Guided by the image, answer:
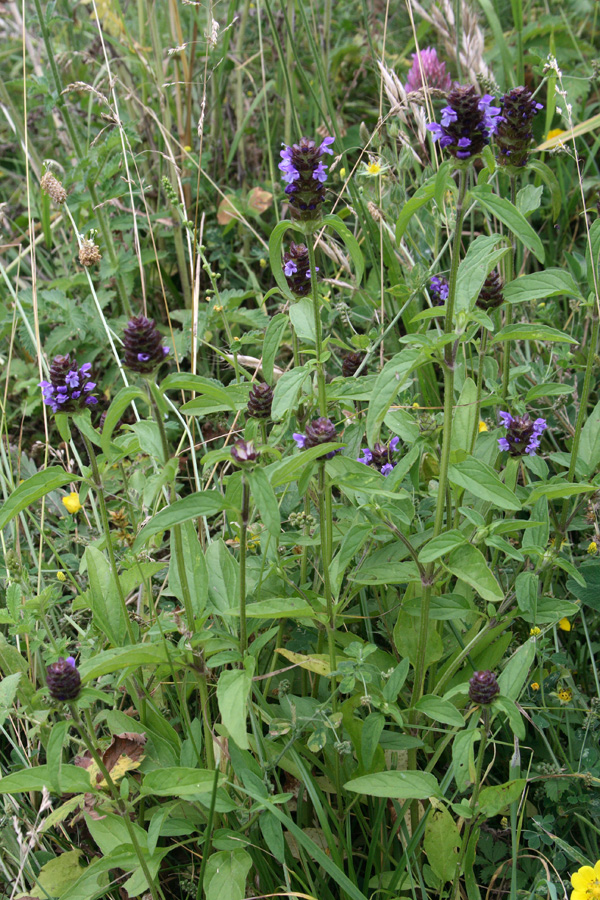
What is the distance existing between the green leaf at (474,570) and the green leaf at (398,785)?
14.1 inches

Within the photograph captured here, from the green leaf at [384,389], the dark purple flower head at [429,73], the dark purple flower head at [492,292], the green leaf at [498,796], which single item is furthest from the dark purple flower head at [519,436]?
the dark purple flower head at [429,73]

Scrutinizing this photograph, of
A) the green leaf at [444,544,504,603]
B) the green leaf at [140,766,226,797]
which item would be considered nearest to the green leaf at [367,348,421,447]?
the green leaf at [444,544,504,603]

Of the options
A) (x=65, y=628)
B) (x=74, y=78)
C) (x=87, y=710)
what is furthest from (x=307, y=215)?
(x=74, y=78)

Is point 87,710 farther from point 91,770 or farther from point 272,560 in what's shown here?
point 272,560

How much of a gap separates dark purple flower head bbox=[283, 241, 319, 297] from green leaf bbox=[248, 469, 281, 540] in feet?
2.25

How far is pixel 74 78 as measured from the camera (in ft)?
12.2

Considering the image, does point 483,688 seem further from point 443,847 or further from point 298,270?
point 298,270

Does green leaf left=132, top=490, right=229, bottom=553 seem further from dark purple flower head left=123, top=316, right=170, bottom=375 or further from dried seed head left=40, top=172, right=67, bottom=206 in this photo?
dried seed head left=40, top=172, right=67, bottom=206

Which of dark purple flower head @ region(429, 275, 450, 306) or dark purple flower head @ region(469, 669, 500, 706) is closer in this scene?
dark purple flower head @ region(469, 669, 500, 706)

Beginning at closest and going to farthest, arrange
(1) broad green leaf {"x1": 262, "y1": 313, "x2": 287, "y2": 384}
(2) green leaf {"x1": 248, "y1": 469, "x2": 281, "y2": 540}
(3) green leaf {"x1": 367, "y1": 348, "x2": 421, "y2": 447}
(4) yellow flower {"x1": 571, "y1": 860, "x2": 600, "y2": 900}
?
(2) green leaf {"x1": 248, "y1": 469, "x2": 281, "y2": 540} → (3) green leaf {"x1": 367, "y1": 348, "x2": 421, "y2": 447} → (4) yellow flower {"x1": 571, "y1": 860, "x2": 600, "y2": 900} → (1) broad green leaf {"x1": 262, "y1": 313, "x2": 287, "y2": 384}

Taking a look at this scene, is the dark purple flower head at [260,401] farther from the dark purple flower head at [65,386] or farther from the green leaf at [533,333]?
the green leaf at [533,333]

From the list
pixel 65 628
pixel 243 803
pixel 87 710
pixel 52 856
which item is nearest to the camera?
pixel 87 710

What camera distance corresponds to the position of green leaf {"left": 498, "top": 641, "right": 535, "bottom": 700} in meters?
1.42

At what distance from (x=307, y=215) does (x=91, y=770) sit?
1250mm
